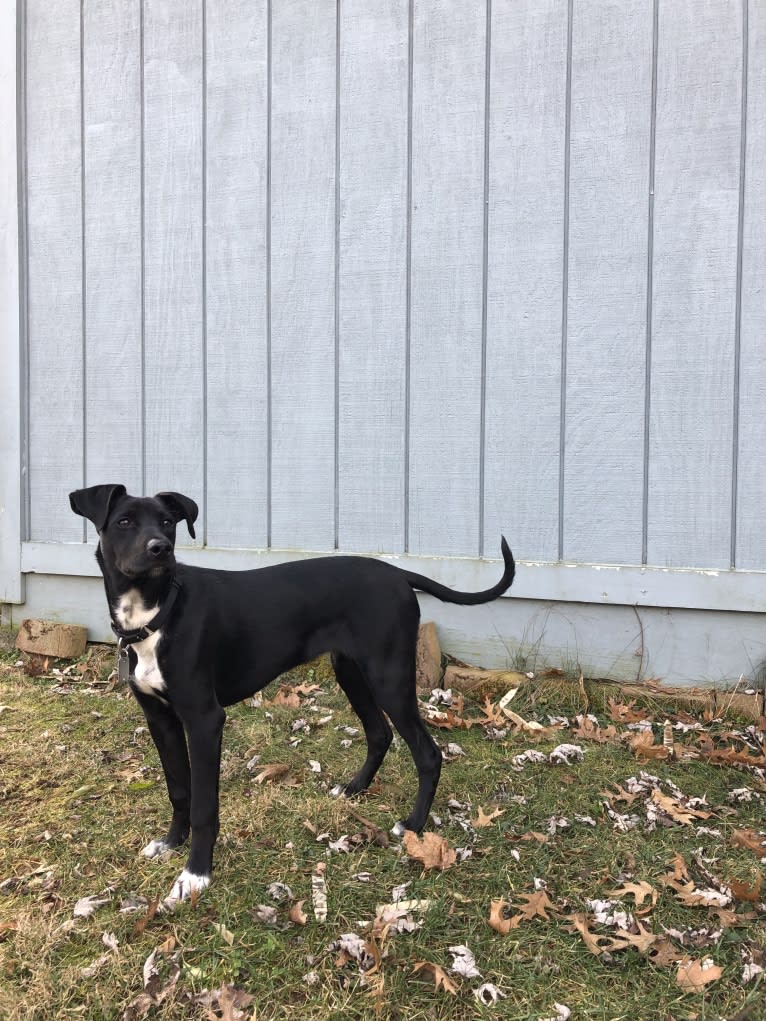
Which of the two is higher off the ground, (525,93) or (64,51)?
(64,51)

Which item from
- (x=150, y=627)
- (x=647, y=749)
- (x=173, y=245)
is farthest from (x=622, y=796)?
(x=173, y=245)

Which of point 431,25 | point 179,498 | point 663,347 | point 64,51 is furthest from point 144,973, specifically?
point 64,51

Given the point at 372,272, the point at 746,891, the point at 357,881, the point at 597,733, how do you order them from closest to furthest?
1. the point at 746,891
2. the point at 357,881
3. the point at 597,733
4. the point at 372,272

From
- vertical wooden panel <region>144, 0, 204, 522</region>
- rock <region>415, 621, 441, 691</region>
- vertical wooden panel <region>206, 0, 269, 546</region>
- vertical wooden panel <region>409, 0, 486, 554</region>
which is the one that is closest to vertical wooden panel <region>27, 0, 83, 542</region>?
vertical wooden panel <region>144, 0, 204, 522</region>

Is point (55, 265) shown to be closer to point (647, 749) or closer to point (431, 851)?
point (431, 851)

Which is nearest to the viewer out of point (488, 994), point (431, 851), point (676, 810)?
point (488, 994)

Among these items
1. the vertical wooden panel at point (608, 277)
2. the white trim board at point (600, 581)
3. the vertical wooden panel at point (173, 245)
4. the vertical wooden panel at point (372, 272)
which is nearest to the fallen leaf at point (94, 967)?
the white trim board at point (600, 581)

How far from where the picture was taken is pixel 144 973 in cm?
219

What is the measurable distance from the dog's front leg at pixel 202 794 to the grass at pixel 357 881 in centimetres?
10

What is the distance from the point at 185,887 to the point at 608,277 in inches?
146

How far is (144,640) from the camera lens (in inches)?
106

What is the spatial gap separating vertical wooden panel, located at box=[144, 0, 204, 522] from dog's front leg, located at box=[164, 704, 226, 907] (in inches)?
107

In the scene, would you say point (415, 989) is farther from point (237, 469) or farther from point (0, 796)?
point (237, 469)

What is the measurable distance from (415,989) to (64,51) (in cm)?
601
